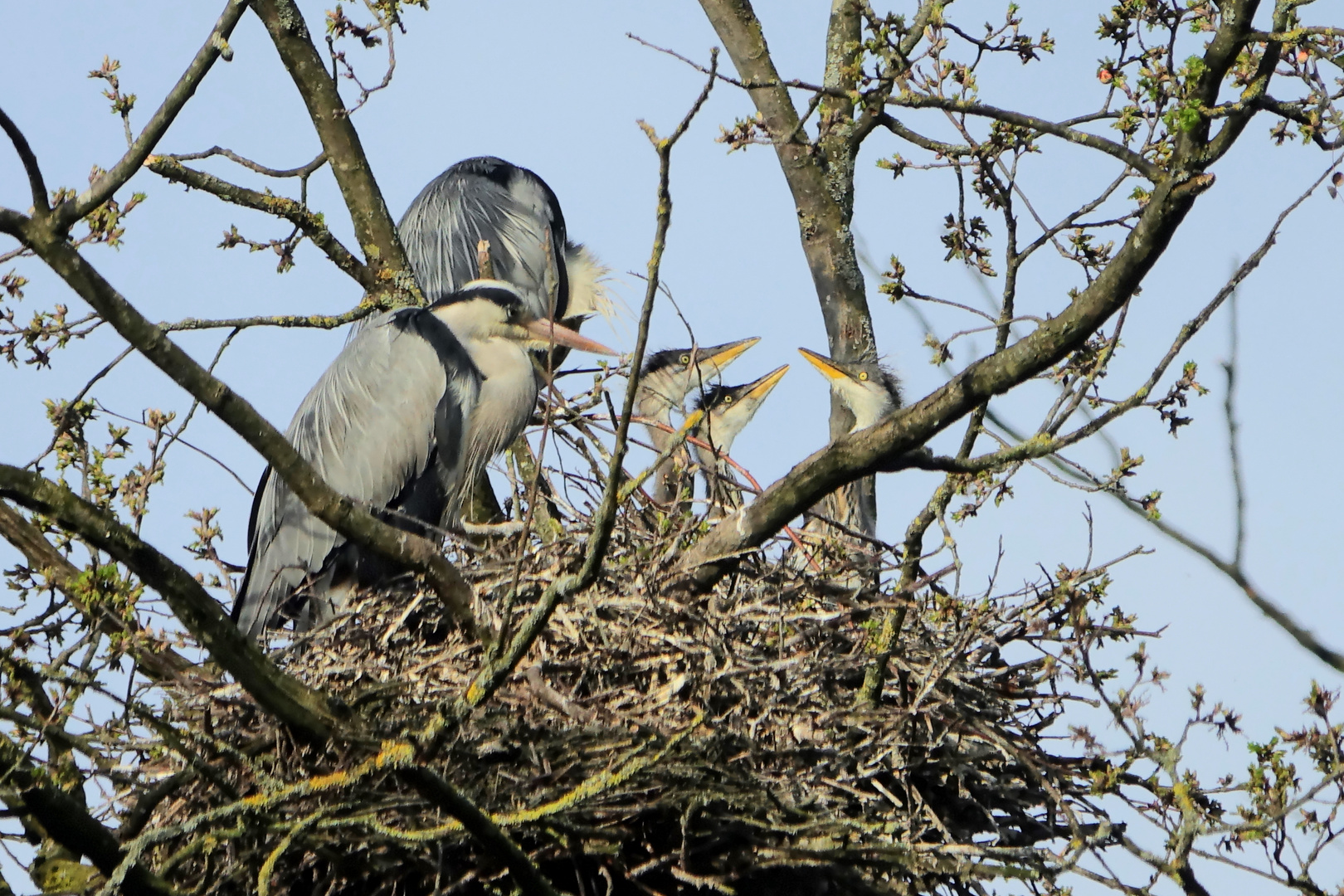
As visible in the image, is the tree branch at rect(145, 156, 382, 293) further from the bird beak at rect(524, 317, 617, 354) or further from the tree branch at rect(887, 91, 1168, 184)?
the tree branch at rect(887, 91, 1168, 184)

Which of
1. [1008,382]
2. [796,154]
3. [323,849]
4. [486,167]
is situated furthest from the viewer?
[486,167]

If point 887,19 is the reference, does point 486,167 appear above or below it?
above

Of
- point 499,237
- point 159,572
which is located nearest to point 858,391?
point 499,237

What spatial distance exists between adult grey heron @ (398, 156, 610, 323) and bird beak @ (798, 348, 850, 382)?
0.98m

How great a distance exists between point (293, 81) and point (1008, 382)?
317 cm

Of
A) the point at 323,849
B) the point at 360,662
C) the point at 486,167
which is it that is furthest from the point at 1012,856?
the point at 486,167

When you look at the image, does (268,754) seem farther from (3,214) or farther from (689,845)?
(3,214)

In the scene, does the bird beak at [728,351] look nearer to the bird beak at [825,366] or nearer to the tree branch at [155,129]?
the bird beak at [825,366]

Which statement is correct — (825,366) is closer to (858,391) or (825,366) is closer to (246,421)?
(858,391)

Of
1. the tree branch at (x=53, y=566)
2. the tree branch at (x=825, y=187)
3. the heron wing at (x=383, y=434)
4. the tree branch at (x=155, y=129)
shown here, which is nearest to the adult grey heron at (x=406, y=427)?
the heron wing at (x=383, y=434)

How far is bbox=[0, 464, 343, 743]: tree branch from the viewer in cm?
226

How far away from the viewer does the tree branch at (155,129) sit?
7.25ft

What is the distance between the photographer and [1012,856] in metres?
2.72

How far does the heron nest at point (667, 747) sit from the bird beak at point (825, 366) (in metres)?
1.59
